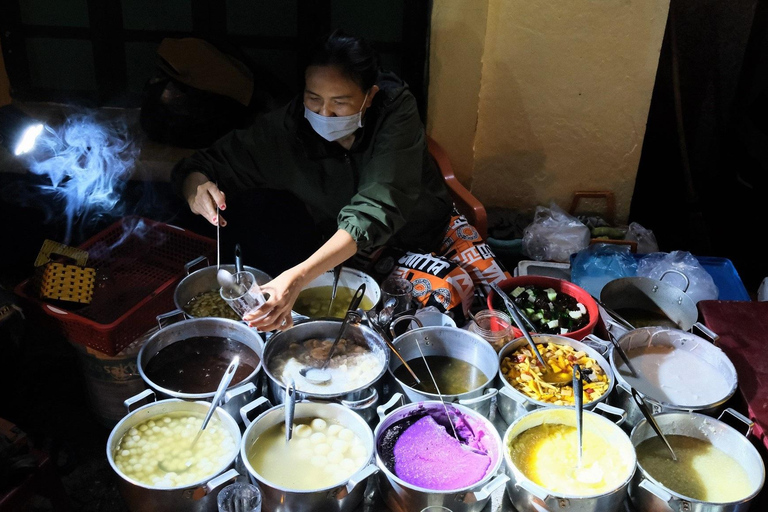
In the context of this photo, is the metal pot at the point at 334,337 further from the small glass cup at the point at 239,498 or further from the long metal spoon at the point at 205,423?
the small glass cup at the point at 239,498

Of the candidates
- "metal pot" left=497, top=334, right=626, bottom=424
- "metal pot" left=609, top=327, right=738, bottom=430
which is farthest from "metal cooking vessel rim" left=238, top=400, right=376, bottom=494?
"metal pot" left=609, top=327, right=738, bottom=430

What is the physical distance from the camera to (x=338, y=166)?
135 inches

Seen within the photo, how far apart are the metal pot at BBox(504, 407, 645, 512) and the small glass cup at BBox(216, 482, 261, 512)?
33.2 inches

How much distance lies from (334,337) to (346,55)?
1.24 m

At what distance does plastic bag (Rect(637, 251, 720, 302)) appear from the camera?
364 centimetres

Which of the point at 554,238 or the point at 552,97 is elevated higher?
the point at 552,97

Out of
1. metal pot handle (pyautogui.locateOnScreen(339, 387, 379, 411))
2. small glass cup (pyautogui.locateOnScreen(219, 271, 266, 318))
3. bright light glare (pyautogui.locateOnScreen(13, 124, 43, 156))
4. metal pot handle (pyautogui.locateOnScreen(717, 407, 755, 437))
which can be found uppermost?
bright light glare (pyautogui.locateOnScreen(13, 124, 43, 156))

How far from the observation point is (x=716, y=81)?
5.72 m

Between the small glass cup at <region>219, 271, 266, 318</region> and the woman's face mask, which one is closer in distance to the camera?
the small glass cup at <region>219, 271, 266, 318</region>

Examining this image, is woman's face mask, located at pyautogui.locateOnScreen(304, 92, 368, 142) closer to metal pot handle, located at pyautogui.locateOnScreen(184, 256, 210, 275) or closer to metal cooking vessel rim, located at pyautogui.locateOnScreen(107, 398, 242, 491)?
metal pot handle, located at pyautogui.locateOnScreen(184, 256, 210, 275)

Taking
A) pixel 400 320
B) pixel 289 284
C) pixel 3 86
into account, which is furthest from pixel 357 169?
pixel 3 86

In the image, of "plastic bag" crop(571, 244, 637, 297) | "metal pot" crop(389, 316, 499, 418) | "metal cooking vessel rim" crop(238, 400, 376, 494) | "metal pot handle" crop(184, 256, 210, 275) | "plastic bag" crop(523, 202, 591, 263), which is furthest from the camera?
"plastic bag" crop(523, 202, 591, 263)

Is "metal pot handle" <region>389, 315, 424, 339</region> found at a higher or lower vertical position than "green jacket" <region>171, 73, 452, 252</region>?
lower

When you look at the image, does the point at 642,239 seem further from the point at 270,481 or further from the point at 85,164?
the point at 85,164
